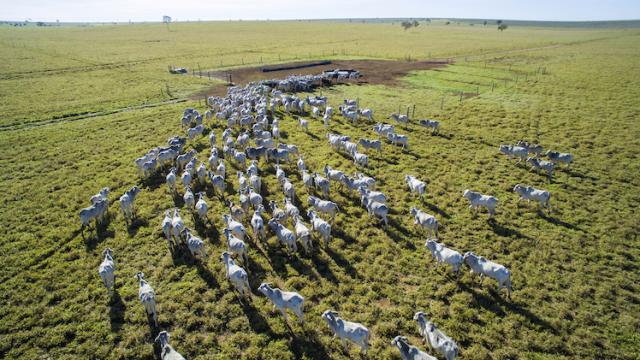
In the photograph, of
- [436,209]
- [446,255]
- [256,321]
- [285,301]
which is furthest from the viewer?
[436,209]

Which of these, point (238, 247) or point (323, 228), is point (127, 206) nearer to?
point (238, 247)

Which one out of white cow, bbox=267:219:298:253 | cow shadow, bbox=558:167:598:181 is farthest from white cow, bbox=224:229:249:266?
cow shadow, bbox=558:167:598:181

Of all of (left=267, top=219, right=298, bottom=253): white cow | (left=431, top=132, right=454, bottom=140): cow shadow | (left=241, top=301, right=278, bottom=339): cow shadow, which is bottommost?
(left=241, top=301, right=278, bottom=339): cow shadow

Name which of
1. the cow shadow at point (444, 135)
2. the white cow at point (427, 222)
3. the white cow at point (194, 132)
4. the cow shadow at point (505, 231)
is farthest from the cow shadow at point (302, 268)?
the cow shadow at point (444, 135)

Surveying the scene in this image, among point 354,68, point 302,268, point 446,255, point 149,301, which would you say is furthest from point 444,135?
point 354,68

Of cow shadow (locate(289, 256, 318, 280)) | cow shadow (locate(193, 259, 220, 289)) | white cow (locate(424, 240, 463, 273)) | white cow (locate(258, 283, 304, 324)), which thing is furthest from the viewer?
cow shadow (locate(289, 256, 318, 280))

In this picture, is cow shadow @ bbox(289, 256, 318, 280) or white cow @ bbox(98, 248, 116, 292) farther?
cow shadow @ bbox(289, 256, 318, 280)

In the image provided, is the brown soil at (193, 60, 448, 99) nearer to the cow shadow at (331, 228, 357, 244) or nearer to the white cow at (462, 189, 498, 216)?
the cow shadow at (331, 228, 357, 244)

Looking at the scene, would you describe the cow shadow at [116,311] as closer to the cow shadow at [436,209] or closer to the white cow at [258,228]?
the white cow at [258,228]
